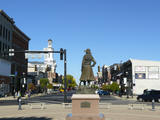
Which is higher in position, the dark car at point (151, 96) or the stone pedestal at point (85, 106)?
the stone pedestal at point (85, 106)

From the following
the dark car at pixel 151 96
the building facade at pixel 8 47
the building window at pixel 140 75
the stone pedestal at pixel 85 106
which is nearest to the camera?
the stone pedestal at pixel 85 106

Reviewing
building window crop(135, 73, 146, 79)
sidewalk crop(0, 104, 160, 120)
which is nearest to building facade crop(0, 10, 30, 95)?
building window crop(135, 73, 146, 79)

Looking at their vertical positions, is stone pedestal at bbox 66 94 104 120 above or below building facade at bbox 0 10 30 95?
below

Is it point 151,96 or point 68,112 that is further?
point 151,96

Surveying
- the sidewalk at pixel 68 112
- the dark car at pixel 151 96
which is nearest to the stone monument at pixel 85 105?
the sidewalk at pixel 68 112

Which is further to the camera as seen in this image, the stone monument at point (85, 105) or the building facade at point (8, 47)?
the building facade at point (8, 47)

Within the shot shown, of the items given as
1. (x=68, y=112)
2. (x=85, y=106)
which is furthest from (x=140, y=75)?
(x=85, y=106)

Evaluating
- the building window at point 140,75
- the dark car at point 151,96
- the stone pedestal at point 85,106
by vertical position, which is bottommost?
the dark car at point 151,96

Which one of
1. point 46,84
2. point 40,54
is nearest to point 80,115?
point 40,54

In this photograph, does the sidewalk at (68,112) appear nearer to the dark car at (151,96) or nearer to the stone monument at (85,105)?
the stone monument at (85,105)

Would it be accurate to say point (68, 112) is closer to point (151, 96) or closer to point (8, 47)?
point (151, 96)

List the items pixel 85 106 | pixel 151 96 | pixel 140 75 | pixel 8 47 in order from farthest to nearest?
1. pixel 140 75
2. pixel 8 47
3. pixel 151 96
4. pixel 85 106

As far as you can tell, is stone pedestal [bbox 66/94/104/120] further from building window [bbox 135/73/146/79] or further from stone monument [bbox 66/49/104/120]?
building window [bbox 135/73/146/79]

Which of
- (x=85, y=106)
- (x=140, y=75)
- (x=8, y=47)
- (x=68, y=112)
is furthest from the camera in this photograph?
(x=140, y=75)
